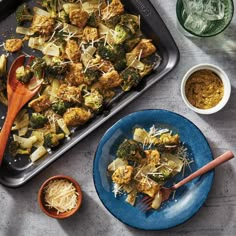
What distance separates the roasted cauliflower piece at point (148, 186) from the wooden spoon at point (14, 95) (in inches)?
35.7

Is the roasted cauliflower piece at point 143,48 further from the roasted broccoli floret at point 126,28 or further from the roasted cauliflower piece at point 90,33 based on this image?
the roasted cauliflower piece at point 90,33

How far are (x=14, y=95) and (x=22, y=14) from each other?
0.53m

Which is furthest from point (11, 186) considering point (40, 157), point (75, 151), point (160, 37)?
point (160, 37)

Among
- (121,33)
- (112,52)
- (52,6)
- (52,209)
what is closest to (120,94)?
(112,52)

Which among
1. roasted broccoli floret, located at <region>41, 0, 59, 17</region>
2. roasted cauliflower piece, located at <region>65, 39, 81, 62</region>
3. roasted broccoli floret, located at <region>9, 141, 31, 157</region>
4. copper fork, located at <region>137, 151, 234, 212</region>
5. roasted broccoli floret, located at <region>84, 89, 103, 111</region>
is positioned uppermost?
roasted broccoli floret, located at <region>41, 0, 59, 17</region>

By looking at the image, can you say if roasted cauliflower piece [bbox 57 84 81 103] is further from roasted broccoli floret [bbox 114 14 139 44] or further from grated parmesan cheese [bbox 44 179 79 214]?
grated parmesan cheese [bbox 44 179 79 214]

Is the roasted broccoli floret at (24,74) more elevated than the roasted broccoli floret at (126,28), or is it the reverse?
the roasted broccoli floret at (126,28)

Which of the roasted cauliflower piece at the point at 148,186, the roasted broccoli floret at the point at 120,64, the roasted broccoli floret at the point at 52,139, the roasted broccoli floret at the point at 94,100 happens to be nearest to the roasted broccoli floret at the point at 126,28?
the roasted broccoli floret at the point at 120,64

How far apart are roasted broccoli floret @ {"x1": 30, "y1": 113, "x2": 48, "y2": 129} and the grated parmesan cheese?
0.38 m

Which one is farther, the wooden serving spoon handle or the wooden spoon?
the wooden spoon

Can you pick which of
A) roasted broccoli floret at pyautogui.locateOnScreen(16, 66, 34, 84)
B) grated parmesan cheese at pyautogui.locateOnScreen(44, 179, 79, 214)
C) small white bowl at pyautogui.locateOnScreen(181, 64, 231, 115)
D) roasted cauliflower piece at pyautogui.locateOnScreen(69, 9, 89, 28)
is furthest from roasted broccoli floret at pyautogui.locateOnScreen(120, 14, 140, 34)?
grated parmesan cheese at pyautogui.locateOnScreen(44, 179, 79, 214)

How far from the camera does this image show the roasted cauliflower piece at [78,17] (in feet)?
10.4

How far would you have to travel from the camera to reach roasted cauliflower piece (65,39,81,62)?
320cm

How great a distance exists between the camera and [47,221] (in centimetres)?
330
